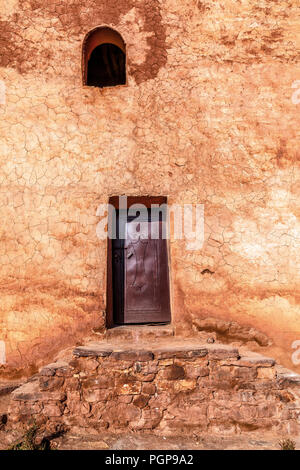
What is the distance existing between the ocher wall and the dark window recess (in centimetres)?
173

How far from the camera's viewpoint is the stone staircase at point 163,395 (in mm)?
2975

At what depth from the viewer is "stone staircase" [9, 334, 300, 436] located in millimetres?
2975

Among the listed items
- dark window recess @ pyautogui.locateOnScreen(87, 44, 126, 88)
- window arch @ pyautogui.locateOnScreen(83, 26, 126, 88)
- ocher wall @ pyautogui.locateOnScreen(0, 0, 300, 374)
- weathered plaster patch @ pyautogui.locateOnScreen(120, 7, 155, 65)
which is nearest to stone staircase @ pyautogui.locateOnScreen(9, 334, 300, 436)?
ocher wall @ pyautogui.locateOnScreen(0, 0, 300, 374)

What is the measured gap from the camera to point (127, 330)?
148 inches

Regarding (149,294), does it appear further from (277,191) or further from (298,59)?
(298,59)

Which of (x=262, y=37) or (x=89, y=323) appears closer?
(x=89, y=323)

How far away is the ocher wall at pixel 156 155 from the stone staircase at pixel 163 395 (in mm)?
717

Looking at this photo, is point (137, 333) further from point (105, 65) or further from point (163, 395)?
point (105, 65)

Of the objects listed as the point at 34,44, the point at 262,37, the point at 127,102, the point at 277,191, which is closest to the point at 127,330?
the point at 277,191

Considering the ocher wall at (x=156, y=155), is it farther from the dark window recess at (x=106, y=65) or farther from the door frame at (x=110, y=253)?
the dark window recess at (x=106, y=65)

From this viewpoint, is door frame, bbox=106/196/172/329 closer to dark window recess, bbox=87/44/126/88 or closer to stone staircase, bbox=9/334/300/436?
stone staircase, bbox=9/334/300/436

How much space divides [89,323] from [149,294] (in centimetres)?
82

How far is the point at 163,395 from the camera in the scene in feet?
9.94

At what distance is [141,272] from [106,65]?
437cm
